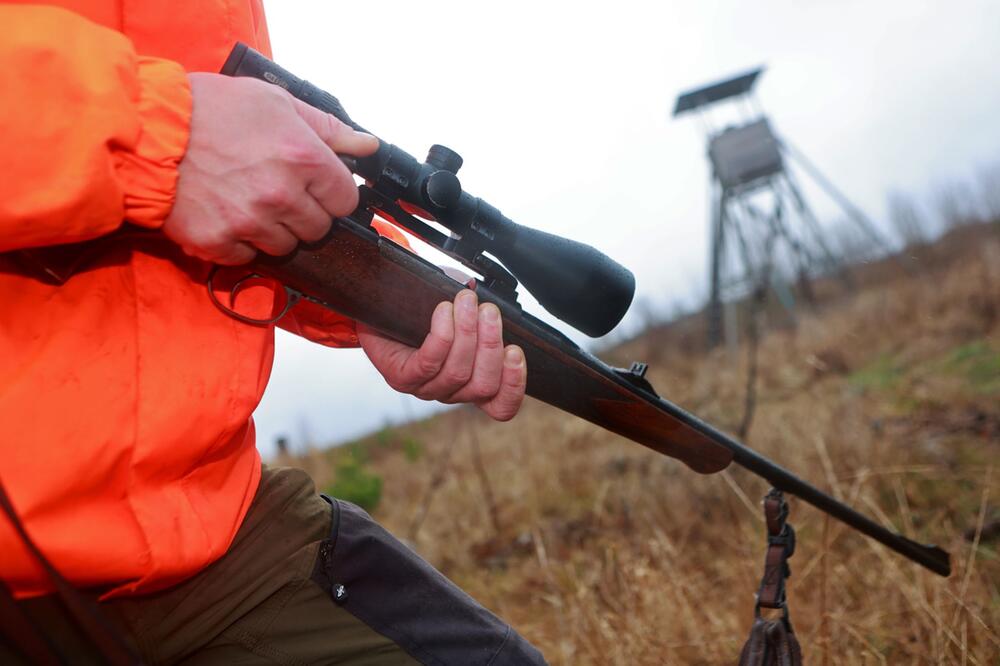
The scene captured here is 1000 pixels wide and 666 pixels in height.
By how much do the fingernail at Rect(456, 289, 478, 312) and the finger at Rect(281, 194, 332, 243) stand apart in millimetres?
412

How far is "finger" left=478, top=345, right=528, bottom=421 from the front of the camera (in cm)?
181

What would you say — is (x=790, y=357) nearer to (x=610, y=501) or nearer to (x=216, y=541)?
(x=610, y=501)

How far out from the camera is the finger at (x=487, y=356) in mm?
1725

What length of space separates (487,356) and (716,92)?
1459 cm

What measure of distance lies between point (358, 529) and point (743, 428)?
4690 mm

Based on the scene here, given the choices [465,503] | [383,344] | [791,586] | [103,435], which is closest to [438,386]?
[383,344]

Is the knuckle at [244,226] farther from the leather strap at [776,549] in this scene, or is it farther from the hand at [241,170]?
the leather strap at [776,549]

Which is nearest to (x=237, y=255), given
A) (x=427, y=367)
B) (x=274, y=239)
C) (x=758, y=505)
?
(x=274, y=239)

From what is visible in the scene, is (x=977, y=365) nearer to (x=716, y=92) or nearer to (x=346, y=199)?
(x=346, y=199)

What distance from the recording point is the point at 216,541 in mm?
1279

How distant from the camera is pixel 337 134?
57.3 inches

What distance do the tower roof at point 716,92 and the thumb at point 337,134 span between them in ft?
47.1

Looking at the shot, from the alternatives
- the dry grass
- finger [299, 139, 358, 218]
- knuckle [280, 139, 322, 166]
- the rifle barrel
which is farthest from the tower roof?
knuckle [280, 139, 322, 166]

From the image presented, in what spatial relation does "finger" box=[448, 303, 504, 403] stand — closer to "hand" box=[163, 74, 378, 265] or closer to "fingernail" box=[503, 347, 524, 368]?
"fingernail" box=[503, 347, 524, 368]
